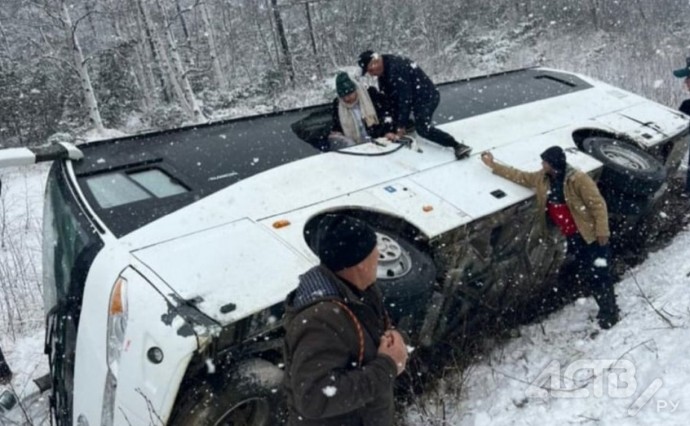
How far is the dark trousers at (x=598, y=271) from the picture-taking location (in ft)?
14.2

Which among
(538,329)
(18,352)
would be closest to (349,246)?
(538,329)

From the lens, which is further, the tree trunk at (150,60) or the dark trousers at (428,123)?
the tree trunk at (150,60)

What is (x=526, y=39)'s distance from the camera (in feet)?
63.9

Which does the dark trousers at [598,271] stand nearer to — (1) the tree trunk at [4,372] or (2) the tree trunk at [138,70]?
(1) the tree trunk at [4,372]

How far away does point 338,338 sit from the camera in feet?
6.09

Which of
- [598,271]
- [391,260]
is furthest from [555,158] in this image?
[391,260]

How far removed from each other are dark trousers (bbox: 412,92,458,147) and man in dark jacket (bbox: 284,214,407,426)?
2.58 m

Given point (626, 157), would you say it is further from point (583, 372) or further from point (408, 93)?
point (583, 372)

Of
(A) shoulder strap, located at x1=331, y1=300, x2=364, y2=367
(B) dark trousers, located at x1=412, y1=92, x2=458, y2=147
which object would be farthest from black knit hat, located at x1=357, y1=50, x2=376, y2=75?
(A) shoulder strap, located at x1=331, y1=300, x2=364, y2=367

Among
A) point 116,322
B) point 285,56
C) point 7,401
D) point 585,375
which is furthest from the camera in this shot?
point 285,56

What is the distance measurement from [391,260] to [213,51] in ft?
52.6

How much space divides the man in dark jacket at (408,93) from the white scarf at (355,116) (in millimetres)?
197

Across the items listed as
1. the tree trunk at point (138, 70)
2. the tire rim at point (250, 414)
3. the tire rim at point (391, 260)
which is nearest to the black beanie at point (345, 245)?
the tire rim at point (250, 414)

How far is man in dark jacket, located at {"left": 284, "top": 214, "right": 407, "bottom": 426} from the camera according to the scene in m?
1.84
